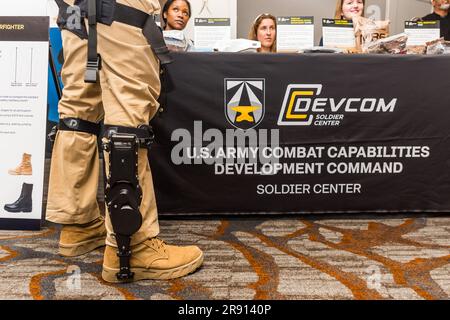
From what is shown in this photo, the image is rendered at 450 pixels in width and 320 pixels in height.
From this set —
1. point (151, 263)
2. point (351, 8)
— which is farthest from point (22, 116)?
point (351, 8)

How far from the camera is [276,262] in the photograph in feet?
4.08

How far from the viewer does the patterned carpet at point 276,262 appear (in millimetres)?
1048

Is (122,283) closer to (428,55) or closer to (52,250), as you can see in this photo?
(52,250)

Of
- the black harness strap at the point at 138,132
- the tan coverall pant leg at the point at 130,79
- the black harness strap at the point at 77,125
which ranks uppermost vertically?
the tan coverall pant leg at the point at 130,79

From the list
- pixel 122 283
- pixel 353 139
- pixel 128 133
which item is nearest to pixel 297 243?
pixel 353 139

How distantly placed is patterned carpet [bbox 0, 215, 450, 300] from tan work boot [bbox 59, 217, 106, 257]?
0.03 meters

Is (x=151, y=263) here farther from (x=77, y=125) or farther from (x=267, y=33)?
(x=267, y=33)

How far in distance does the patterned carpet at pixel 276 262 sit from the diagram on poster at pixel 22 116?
126 millimetres

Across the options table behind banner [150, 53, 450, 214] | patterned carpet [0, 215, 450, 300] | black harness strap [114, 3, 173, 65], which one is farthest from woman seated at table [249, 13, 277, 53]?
black harness strap [114, 3, 173, 65]

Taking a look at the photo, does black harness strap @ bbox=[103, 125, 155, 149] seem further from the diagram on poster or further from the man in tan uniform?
the diagram on poster

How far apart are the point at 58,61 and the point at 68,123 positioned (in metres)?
0.82

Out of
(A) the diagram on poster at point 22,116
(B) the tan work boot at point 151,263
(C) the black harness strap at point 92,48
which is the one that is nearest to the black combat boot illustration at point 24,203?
(A) the diagram on poster at point 22,116

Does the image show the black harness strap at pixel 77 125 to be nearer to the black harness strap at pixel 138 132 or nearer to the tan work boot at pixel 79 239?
the black harness strap at pixel 138 132

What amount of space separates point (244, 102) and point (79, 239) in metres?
0.79
